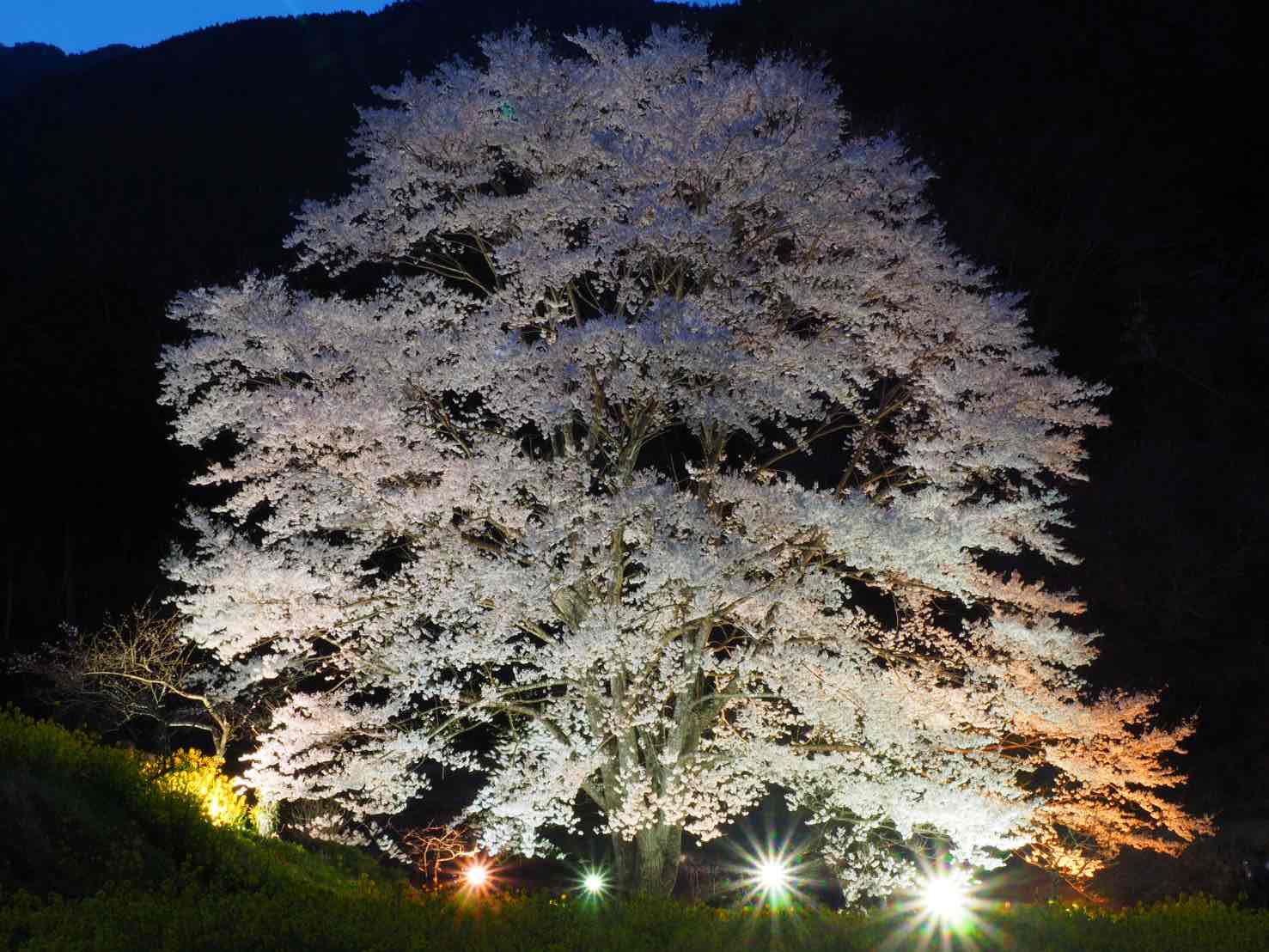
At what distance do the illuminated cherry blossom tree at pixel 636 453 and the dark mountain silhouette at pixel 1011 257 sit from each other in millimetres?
3817

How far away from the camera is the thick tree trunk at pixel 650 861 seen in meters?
9.36

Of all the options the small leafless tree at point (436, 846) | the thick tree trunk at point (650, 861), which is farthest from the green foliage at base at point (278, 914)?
the small leafless tree at point (436, 846)

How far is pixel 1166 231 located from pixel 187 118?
2512cm

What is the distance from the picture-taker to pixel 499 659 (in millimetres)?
8414

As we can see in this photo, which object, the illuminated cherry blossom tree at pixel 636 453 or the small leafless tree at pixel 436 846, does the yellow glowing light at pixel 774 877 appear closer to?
the illuminated cherry blossom tree at pixel 636 453

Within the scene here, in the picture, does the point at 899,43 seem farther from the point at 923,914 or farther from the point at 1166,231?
the point at 923,914

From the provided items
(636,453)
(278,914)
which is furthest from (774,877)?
(278,914)

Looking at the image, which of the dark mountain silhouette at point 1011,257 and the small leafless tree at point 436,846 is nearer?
the small leafless tree at point 436,846

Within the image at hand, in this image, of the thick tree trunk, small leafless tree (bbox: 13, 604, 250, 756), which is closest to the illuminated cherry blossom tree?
the thick tree trunk

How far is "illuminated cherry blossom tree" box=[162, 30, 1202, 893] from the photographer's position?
800 cm

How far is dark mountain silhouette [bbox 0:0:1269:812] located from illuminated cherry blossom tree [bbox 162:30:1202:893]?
382 cm

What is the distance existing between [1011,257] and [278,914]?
15.6 meters

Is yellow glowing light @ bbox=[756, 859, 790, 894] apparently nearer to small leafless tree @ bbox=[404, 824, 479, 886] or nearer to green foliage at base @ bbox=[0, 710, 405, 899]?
small leafless tree @ bbox=[404, 824, 479, 886]

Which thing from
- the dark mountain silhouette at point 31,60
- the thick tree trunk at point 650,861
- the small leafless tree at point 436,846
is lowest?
the thick tree trunk at point 650,861
